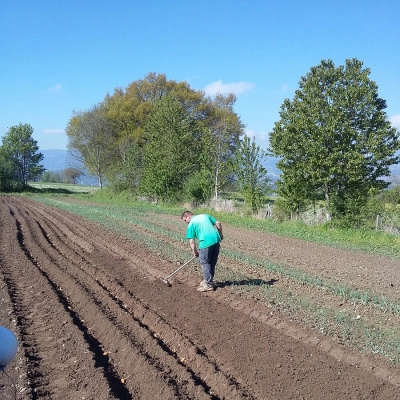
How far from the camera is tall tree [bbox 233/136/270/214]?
81.9 ft

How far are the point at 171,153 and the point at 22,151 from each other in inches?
1333

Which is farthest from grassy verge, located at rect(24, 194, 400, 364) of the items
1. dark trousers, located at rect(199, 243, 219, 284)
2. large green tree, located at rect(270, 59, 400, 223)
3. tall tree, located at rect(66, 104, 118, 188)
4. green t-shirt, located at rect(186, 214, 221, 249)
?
tall tree, located at rect(66, 104, 118, 188)

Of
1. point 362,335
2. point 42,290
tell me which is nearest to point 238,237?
point 42,290

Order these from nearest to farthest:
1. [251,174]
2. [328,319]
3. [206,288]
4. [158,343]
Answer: [158,343] → [328,319] → [206,288] → [251,174]

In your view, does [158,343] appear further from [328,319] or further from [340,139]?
[340,139]

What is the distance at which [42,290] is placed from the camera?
8.41m

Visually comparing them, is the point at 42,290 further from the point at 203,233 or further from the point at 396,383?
the point at 396,383

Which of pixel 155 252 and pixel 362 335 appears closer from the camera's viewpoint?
pixel 362 335

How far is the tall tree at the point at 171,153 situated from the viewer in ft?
111

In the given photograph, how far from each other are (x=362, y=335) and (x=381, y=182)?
16630 millimetres

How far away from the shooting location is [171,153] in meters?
33.9

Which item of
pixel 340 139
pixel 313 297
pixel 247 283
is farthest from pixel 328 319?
pixel 340 139

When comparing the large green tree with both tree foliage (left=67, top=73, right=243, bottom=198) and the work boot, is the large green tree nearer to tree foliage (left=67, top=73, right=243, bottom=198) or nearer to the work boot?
tree foliage (left=67, top=73, right=243, bottom=198)

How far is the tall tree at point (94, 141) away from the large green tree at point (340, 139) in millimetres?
32199
